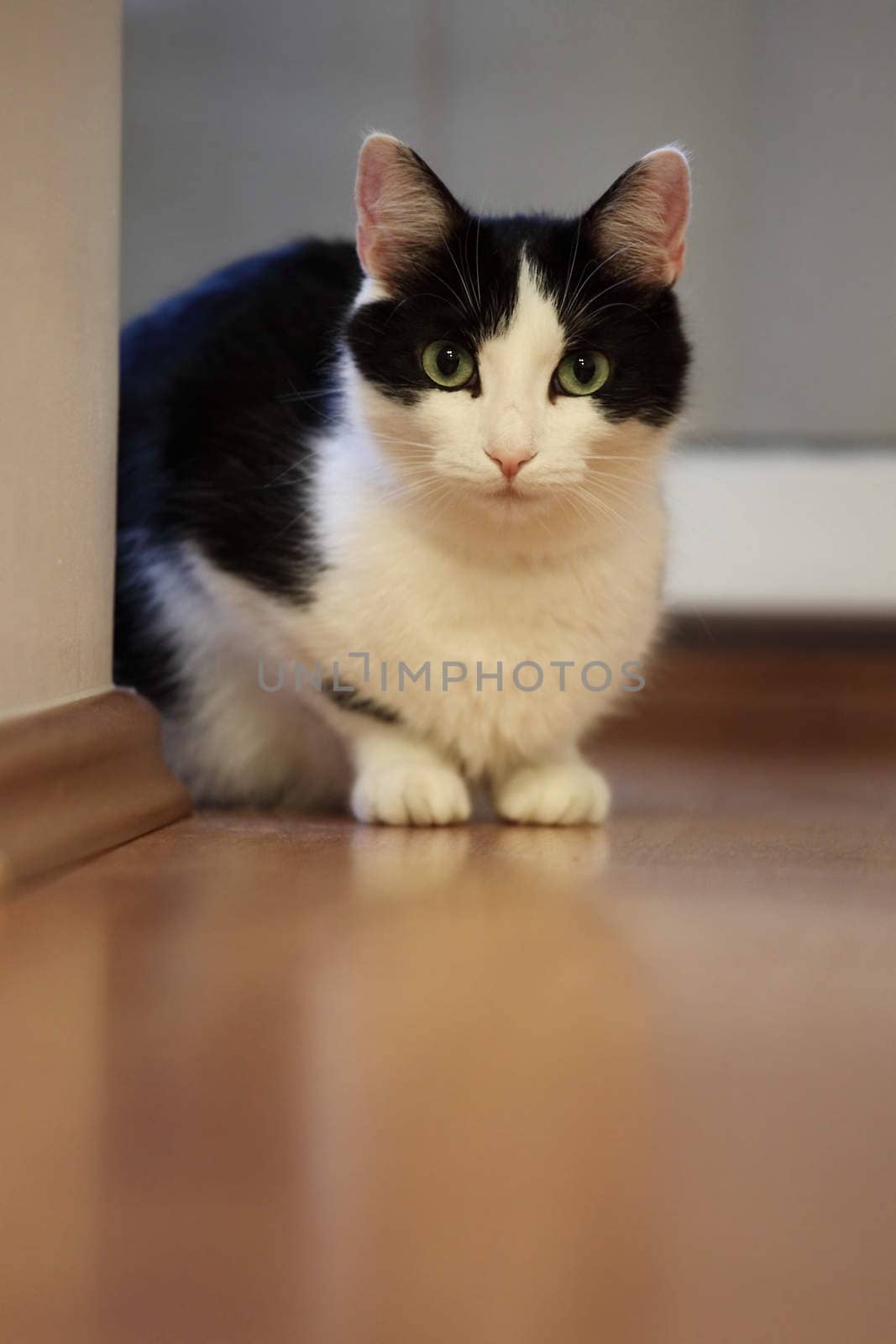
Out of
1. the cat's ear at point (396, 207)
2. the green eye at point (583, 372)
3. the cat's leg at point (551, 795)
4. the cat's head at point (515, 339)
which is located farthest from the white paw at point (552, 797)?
the cat's ear at point (396, 207)

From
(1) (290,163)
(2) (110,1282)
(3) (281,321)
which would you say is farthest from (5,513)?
(1) (290,163)

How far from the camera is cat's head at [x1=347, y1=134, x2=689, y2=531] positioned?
3.93 ft

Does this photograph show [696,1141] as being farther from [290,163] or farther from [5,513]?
[290,163]

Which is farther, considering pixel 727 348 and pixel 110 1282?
pixel 727 348

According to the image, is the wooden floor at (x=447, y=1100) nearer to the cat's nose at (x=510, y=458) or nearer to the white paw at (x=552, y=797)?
the white paw at (x=552, y=797)

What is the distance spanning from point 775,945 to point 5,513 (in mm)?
617

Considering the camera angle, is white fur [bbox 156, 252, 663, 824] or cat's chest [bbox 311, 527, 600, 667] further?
cat's chest [bbox 311, 527, 600, 667]

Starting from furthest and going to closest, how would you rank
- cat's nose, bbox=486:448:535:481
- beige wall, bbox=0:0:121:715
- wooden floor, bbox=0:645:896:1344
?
cat's nose, bbox=486:448:535:481, beige wall, bbox=0:0:121:715, wooden floor, bbox=0:645:896:1344

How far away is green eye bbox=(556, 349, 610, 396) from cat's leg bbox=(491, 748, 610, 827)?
0.39m

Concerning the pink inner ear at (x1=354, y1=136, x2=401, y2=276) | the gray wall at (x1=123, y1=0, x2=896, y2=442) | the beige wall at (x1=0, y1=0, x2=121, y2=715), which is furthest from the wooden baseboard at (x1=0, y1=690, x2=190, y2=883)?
the gray wall at (x1=123, y1=0, x2=896, y2=442)

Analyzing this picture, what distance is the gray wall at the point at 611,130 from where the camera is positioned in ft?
6.84

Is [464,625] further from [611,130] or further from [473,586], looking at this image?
[611,130]

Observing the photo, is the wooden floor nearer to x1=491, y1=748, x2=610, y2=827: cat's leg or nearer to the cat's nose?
x1=491, y1=748, x2=610, y2=827: cat's leg

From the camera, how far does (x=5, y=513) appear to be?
107 centimetres
